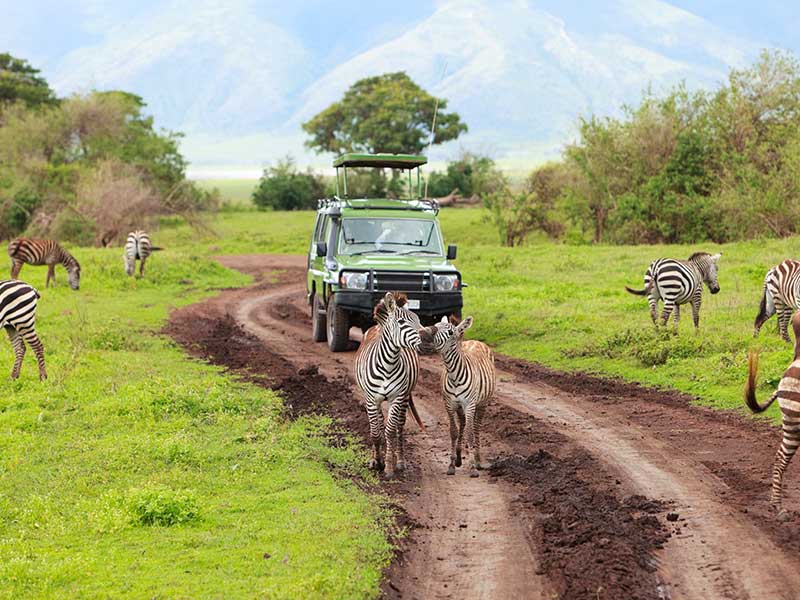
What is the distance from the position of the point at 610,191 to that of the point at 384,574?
38.3 meters

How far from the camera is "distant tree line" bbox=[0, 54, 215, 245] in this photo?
44.0m

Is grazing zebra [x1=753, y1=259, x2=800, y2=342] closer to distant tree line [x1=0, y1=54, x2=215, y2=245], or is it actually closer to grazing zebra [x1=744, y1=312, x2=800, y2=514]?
grazing zebra [x1=744, y1=312, x2=800, y2=514]

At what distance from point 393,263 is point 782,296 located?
255 inches

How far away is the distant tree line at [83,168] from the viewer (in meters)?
44.0

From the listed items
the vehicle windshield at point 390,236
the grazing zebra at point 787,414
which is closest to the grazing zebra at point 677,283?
the vehicle windshield at point 390,236

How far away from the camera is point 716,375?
14.5m

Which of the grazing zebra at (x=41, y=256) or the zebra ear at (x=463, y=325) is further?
the grazing zebra at (x=41, y=256)

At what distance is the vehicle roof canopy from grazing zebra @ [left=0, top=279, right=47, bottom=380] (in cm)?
633

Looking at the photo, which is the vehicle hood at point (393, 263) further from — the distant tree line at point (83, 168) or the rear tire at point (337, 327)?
the distant tree line at point (83, 168)

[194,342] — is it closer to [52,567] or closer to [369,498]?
[369,498]

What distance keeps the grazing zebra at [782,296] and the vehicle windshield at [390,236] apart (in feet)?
18.7

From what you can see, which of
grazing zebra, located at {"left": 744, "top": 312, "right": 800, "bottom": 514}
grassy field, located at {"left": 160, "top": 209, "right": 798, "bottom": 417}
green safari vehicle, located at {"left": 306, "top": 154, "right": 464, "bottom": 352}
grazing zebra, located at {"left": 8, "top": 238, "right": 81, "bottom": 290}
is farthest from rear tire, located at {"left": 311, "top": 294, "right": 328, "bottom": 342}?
grazing zebra, located at {"left": 744, "top": 312, "right": 800, "bottom": 514}

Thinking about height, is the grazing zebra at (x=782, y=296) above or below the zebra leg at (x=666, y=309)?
above

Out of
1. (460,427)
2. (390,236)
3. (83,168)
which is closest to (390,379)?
(460,427)
